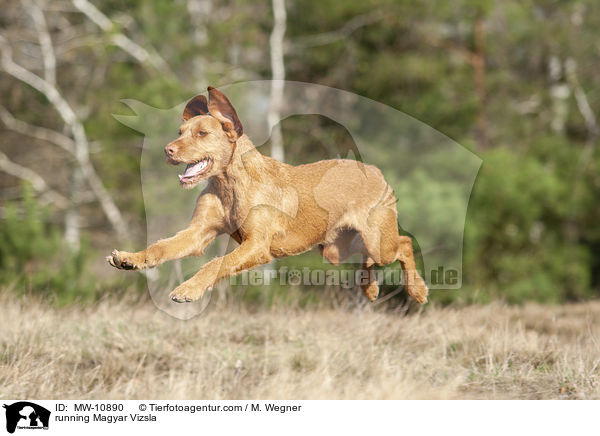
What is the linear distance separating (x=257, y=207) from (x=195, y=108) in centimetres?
56

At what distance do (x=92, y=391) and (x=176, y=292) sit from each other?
2408mm

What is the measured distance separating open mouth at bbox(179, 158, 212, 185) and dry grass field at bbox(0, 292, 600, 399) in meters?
1.97

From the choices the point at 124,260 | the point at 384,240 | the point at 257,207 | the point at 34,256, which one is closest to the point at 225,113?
the point at 257,207

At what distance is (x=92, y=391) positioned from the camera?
4.71m

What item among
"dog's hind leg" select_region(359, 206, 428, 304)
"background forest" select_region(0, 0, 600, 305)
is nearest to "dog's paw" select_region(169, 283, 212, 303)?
"dog's hind leg" select_region(359, 206, 428, 304)

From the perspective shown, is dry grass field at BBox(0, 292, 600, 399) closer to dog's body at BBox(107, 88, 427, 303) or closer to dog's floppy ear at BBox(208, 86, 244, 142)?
dog's body at BBox(107, 88, 427, 303)

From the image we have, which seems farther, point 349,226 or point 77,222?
point 77,222

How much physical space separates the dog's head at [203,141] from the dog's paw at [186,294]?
468 mm

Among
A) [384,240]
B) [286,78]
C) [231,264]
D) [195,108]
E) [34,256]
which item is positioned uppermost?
[286,78]

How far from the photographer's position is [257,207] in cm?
298

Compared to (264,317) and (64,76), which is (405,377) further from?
(64,76)

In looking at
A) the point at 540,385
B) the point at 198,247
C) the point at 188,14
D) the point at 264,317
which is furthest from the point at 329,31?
the point at 198,247

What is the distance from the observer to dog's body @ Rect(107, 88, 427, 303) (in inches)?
114

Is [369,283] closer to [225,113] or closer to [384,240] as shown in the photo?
[384,240]
